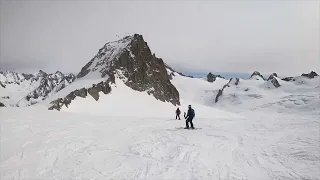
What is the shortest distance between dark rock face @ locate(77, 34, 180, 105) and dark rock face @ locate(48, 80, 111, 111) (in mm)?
5133

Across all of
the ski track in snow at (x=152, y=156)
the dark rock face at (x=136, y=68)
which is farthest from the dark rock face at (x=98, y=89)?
the ski track in snow at (x=152, y=156)

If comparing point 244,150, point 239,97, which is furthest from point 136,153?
point 239,97

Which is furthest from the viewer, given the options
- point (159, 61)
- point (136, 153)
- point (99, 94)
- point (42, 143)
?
point (159, 61)

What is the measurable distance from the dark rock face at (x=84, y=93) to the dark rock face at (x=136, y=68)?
5133mm

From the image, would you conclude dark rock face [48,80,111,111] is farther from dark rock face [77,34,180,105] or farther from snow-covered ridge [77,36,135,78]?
snow-covered ridge [77,36,135,78]

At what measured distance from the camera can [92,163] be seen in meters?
13.6

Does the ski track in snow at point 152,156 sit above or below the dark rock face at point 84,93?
below

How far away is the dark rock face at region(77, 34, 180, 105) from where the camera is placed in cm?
7144

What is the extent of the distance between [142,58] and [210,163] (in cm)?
6812

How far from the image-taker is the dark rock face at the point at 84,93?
48.0 meters

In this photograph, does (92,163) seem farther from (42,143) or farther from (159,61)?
(159,61)

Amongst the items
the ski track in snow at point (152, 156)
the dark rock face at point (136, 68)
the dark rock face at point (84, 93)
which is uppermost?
the dark rock face at point (136, 68)

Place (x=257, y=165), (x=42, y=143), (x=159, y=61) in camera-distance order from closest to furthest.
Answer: (x=257, y=165)
(x=42, y=143)
(x=159, y=61)

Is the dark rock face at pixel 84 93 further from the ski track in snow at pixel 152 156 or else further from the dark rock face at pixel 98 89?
the ski track in snow at pixel 152 156
